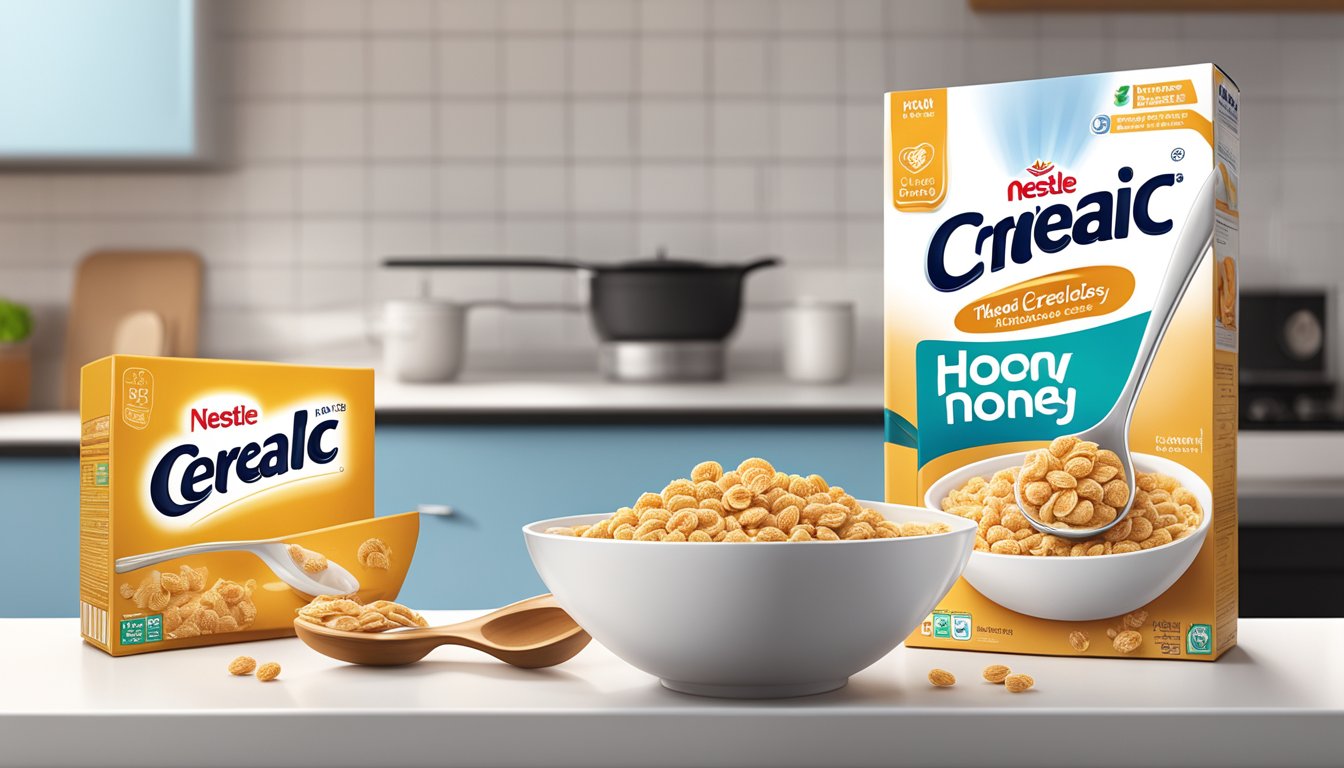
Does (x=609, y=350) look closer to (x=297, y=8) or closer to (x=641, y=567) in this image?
(x=297, y=8)

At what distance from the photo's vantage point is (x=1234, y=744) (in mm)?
533

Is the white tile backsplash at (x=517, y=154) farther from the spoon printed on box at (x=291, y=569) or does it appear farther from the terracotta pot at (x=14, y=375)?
the spoon printed on box at (x=291, y=569)

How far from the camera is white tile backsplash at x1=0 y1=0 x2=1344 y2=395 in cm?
261

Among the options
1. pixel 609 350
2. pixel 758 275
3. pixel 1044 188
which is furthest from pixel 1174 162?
pixel 758 275

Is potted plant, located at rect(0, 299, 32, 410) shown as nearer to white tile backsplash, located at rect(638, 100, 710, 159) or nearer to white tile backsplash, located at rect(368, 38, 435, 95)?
white tile backsplash, located at rect(368, 38, 435, 95)

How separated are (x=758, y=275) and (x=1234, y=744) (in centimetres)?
214

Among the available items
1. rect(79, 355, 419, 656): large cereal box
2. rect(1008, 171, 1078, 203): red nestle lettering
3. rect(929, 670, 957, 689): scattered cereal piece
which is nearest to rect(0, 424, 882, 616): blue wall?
rect(79, 355, 419, 656): large cereal box

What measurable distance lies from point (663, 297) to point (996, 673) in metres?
1.63

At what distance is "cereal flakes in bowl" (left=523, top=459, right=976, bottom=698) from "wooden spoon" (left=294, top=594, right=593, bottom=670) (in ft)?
0.27

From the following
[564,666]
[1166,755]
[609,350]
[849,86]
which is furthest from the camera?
[849,86]

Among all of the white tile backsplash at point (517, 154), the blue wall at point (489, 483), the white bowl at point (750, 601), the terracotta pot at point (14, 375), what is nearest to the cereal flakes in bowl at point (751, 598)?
the white bowl at point (750, 601)

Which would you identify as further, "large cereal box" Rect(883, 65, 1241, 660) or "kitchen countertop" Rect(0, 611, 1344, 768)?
"large cereal box" Rect(883, 65, 1241, 660)

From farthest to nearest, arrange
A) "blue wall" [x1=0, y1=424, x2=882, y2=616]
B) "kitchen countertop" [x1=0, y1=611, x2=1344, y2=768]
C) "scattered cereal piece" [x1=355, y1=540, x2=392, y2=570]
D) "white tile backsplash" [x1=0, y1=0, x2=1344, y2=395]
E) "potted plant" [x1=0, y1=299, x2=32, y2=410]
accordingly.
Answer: "white tile backsplash" [x1=0, y1=0, x2=1344, y2=395] → "potted plant" [x1=0, y1=299, x2=32, y2=410] → "blue wall" [x1=0, y1=424, x2=882, y2=616] → "scattered cereal piece" [x1=355, y1=540, x2=392, y2=570] → "kitchen countertop" [x1=0, y1=611, x2=1344, y2=768]

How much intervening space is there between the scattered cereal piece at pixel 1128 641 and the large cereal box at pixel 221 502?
479 mm
